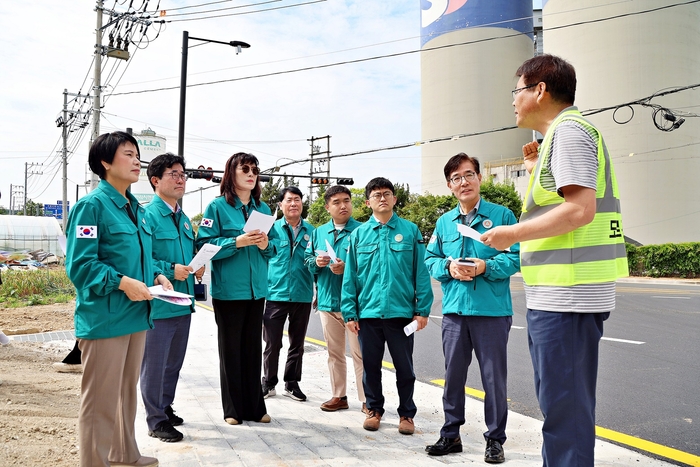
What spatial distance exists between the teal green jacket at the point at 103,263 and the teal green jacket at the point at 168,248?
0.99m

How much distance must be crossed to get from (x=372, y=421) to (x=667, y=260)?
1033 inches

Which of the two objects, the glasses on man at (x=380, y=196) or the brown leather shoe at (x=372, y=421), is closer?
the brown leather shoe at (x=372, y=421)

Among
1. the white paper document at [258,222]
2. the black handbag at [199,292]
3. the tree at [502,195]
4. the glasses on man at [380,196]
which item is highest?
the tree at [502,195]

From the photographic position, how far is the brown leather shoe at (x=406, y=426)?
13.7 feet

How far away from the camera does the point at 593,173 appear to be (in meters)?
2.18

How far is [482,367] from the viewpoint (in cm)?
388

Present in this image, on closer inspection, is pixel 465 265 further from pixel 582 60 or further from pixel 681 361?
pixel 582 60

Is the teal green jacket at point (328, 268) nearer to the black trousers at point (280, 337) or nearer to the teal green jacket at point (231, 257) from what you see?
the black trousers at point (280, 337)

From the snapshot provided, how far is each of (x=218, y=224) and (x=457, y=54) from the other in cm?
5331

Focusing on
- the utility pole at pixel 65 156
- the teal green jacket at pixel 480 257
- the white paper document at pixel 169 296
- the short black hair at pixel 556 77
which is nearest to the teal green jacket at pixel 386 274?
the teal green jacket at pixel 480 257

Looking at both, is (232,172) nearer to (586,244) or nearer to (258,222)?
(258,222)

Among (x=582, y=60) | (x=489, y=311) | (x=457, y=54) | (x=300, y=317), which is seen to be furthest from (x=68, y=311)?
(x=457, y=54)

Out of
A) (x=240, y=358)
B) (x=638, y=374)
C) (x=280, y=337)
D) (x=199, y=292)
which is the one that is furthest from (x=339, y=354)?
(x=638, y=374)

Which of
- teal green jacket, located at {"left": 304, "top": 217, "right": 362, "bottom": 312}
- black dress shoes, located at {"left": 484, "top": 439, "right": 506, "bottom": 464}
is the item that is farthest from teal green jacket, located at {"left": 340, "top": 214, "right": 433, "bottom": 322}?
black dress shoes, located at {"left": 484, "top": 439, "right": 506, "bottom": 464}
